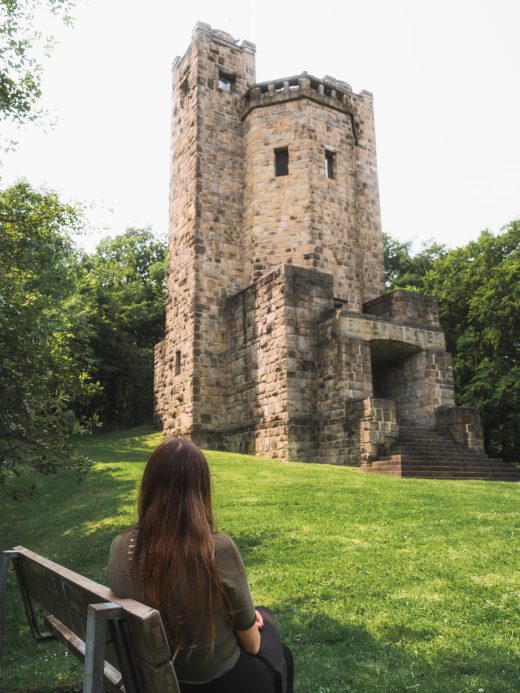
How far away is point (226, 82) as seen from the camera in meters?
21.4

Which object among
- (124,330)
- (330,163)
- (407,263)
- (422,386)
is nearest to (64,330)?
(330,163)

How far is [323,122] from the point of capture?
66.2 ft

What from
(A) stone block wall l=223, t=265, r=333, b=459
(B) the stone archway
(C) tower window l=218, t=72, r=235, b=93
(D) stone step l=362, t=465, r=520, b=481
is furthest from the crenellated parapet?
(D) stone step l=362, t=465, r=520, b=481

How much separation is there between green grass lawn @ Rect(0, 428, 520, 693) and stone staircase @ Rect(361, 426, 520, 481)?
147 cm

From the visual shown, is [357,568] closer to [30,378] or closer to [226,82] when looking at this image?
[30,378]

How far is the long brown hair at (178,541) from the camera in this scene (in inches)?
86.9

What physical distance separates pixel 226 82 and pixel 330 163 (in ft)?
17.0

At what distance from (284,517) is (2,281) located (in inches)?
207

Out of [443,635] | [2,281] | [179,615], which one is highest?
[2,281]

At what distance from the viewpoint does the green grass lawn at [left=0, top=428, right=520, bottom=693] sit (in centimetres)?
387

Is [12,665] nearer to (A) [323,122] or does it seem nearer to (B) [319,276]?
(B) [319,276]

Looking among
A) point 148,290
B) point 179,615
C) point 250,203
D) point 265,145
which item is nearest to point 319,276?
point 250,203

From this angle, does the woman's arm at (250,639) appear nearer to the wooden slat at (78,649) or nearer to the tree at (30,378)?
the wooden slat at (78,649)

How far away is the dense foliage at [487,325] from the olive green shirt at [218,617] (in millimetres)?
21740
